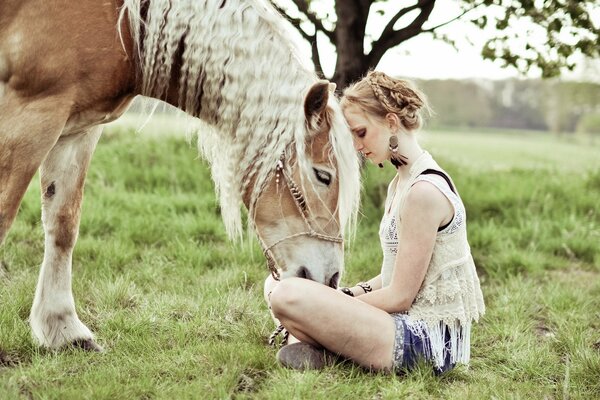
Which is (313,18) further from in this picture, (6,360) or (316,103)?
(6,360)

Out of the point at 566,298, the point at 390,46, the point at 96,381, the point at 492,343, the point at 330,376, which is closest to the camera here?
the point at 96,381

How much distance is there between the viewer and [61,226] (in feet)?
9.77

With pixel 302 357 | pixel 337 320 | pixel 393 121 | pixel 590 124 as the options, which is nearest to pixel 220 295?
pixel 302 357

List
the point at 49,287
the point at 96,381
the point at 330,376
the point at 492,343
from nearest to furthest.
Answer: the point at 96,381
the point at 330,376
the point at 49,287
the point at 492,343

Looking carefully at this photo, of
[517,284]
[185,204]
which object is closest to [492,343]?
[517,284]

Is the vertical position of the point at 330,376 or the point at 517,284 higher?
the point at 330,376

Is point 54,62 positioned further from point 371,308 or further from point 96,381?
point 371,308

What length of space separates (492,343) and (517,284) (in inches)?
37.5

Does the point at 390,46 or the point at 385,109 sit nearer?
the point at 385,109

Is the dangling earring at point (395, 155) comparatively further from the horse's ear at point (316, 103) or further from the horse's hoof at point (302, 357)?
the horse's hoof at point (302, 357)

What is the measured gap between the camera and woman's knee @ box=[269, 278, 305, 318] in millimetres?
2490

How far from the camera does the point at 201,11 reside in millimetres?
2588

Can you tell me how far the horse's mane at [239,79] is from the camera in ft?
8.17

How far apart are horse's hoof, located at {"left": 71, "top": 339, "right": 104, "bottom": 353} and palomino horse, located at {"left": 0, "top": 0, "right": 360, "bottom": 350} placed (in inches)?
24.2
